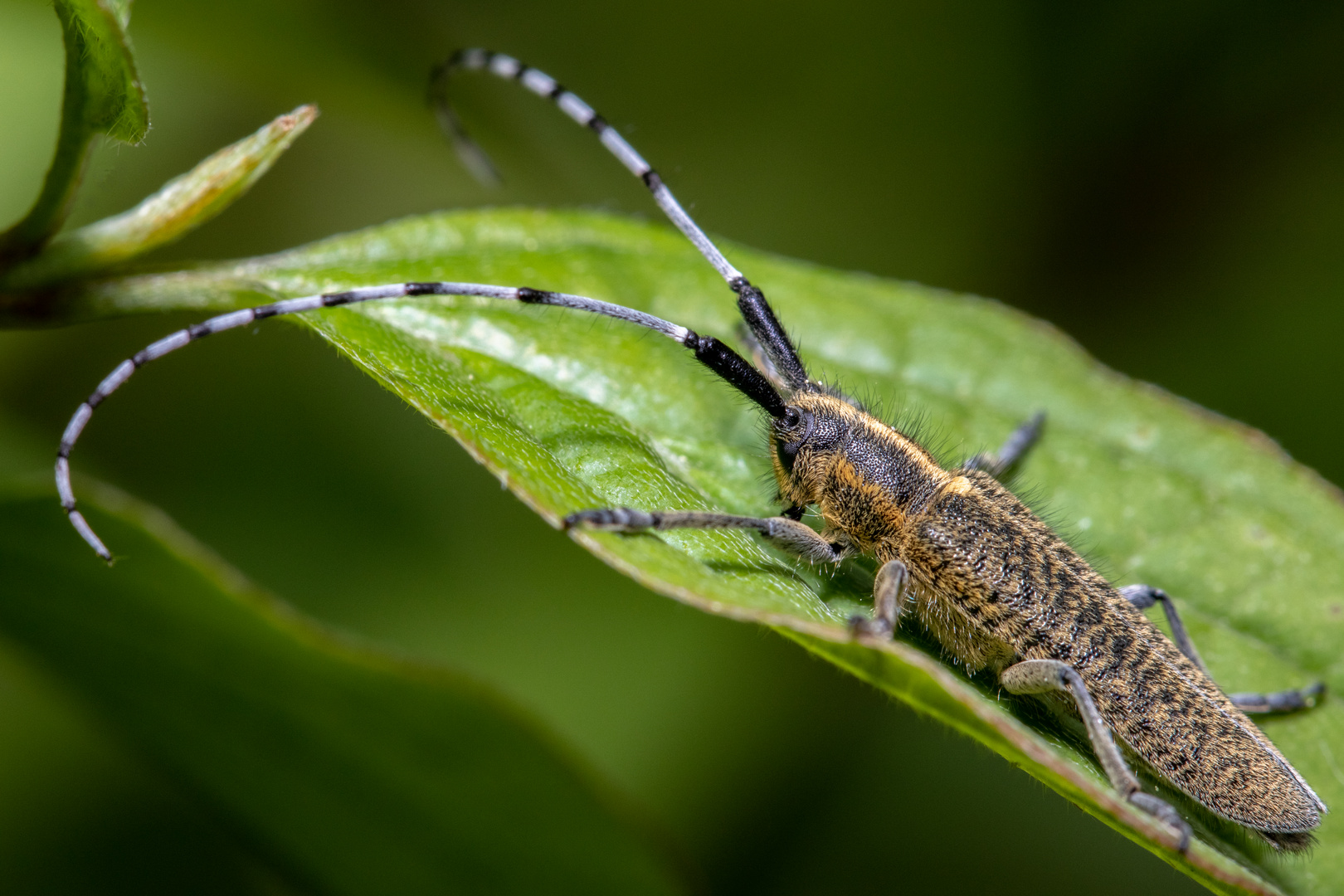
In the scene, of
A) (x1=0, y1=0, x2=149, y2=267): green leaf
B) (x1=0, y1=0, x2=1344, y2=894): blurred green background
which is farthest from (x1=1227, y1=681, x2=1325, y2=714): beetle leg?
(x1=0, y1=0, x2=149, y2=267): green leaf

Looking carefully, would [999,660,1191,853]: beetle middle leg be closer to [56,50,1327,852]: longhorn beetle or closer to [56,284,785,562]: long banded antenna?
[56,50,1327,852]: longhorn beetle

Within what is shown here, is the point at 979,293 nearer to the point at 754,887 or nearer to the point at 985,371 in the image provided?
the point at 985,371

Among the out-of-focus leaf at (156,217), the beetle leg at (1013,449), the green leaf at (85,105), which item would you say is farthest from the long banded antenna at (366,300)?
the beetle leg at (1013,449)

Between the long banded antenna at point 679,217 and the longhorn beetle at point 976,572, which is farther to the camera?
the long banded antenna at point 679,217

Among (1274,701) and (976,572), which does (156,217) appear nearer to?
(976,572)

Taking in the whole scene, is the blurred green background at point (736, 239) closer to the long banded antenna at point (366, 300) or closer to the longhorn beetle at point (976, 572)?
the longhorn beetle at point (976, 572)

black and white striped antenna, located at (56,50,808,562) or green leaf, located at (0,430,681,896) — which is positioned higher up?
black and white striped antenna, located at (56,50,808,562)
